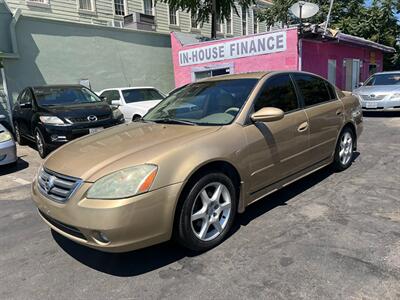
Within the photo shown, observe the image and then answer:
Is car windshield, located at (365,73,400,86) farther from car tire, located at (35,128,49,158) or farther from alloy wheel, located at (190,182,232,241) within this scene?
alloy wheel, located at (190,182,232,241)

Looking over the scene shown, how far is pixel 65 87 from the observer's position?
9.03 m

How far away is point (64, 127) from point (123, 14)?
48.6 feet

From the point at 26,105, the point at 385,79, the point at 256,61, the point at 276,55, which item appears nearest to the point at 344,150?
the point at 26,105

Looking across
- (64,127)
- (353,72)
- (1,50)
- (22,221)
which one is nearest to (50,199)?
(22,221)

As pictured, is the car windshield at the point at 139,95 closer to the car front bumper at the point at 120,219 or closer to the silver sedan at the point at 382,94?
the silver sedan at the point at 382,94

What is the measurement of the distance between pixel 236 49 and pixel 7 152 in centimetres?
1004

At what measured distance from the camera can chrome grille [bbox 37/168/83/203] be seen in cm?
296

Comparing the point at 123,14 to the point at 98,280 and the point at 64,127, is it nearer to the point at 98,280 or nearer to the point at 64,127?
the point at 64,127

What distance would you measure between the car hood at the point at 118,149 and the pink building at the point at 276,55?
10477mm

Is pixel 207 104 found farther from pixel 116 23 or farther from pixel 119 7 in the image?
pixel 119 7

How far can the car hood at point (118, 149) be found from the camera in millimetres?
2979

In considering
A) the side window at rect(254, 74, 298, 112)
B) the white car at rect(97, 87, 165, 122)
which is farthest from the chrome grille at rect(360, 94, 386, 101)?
the side window at rect(254, 74, 298, 112)

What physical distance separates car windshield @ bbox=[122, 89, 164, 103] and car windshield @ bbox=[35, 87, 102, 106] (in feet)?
6.92

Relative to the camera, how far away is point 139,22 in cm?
1862
